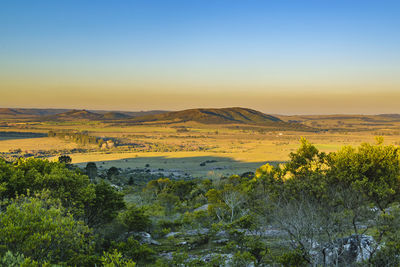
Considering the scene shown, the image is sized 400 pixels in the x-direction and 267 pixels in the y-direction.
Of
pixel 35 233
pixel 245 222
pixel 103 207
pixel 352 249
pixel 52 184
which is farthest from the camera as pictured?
pixel 103 207

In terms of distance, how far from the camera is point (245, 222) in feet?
79.8

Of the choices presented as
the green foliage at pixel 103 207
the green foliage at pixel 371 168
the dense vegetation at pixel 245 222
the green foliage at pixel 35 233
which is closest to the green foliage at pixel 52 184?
the dense vegetation at pixel 245 222

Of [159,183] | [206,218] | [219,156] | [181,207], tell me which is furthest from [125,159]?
[206,218]

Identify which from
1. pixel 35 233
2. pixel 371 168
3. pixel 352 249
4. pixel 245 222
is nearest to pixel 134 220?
pixel 245 222

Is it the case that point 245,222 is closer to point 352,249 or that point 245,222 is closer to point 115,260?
point 352,249

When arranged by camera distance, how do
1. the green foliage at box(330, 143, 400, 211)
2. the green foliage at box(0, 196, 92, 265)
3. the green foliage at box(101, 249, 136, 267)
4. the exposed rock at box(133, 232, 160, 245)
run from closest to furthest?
the green foliage at box(0, 196, 92, 265), the green foliage at box(101, 249, 136, 267), the green foliage at box(330, 143, 400, 211), the exposed rock at box(133, 232, 160, 245)

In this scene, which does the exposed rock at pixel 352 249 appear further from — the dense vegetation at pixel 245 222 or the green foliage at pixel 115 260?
the green foliage at pixel 115 260

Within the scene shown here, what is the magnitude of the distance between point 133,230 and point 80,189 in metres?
9.27

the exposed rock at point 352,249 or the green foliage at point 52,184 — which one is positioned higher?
the green foliage at point 52,184

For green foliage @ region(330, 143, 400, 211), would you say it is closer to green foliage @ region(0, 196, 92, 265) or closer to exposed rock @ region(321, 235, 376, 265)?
exposed rock @ region(321, 235, 376, 265)

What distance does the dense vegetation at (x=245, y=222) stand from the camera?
41.2 ft

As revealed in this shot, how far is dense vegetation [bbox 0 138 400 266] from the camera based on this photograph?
1256cm

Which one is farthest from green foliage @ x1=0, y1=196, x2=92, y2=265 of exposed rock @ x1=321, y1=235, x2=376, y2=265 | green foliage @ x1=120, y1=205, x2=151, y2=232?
green foliage @ x1=120, y1=205, x2=151, y2=232

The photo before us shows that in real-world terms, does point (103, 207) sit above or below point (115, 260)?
below
